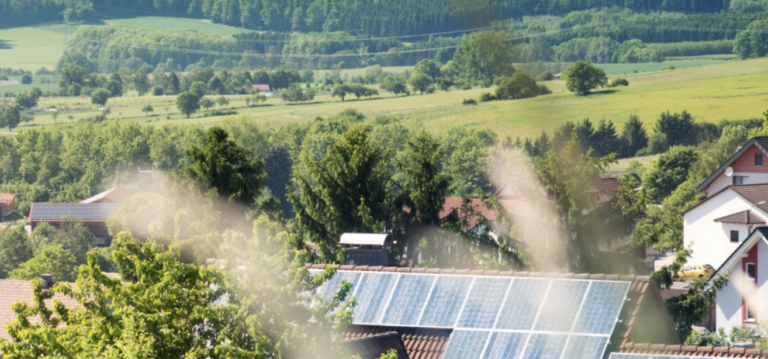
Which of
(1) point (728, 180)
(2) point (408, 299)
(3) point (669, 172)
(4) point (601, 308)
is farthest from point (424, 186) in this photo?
(3) point (669, 172)

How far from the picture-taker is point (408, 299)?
2762cm

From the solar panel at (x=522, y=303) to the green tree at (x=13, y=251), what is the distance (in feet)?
317

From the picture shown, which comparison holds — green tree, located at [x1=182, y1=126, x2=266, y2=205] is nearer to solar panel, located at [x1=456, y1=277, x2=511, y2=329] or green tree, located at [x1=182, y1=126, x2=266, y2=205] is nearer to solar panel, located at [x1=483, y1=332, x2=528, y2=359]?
solar panel, located at [x1=456, y1=277, x2=511, y2=329]

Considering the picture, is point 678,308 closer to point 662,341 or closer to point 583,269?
point 583,269

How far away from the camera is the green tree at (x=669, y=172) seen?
152000 millimetres

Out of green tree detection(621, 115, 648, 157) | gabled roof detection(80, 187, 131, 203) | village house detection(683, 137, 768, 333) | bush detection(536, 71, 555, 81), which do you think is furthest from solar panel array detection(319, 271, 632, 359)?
gabled roof detection(80, 187, 131, 203)

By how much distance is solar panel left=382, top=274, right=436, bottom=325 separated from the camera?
27203 millimetres

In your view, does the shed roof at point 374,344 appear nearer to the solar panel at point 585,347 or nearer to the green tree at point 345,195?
the solar panel at point 585,347

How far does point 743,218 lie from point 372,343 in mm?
49814

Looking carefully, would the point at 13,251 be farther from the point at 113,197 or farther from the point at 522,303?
the point at 522,303

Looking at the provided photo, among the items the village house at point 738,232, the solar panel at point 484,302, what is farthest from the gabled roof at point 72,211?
the solar panel at point 484,302

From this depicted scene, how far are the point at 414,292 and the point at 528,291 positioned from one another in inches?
88.0

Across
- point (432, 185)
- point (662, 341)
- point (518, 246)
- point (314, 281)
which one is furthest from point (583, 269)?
point (314, 281)

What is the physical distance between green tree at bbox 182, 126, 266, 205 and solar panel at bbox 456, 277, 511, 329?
65.3ft
